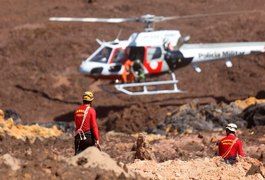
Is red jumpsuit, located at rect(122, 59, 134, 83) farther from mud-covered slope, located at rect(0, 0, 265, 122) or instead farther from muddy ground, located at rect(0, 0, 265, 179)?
A: mud-covered slope, located at rect(0, 0, 265, 122)

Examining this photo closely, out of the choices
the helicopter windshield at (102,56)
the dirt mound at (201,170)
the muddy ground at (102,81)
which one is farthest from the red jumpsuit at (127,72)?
the dirt mound at (201,170)

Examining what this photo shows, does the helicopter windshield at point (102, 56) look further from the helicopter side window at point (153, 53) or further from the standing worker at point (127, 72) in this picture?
the helicopter side window at point (153, 53)

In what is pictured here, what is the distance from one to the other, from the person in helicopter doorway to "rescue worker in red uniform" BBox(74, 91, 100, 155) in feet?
38.8

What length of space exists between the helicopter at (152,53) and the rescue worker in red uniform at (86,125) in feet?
36.9

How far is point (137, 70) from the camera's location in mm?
21828

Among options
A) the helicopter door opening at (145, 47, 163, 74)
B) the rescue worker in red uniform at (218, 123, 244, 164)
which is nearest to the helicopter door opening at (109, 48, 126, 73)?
the helicopter door opening at (145, 47, 163, 74)

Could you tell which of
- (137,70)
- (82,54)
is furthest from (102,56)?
(82,54)

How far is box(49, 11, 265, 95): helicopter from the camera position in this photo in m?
21.6

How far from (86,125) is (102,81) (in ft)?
49.1

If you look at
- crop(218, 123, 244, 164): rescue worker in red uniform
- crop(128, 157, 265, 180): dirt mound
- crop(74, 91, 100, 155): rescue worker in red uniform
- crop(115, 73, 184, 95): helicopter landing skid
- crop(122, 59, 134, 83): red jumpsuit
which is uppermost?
crop(74, 91, 100, 155): rescue worker in red uniform

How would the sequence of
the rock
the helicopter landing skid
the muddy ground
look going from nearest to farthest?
the rock, the muddy ground, the helicopter landing skid

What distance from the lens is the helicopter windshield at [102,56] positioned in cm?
2161

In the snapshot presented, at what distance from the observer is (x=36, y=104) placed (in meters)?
23.6

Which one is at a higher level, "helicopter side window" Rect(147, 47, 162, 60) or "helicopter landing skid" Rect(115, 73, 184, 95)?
"helicopter side window" Rect(147, 47, 162, 60)
